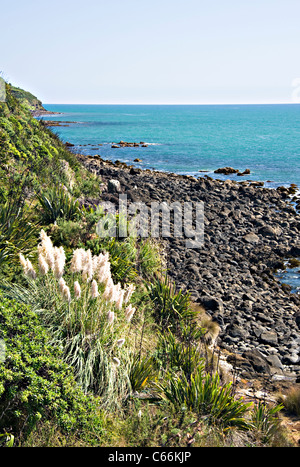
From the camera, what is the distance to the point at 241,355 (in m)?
9.32

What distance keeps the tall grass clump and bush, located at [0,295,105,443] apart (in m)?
0.34

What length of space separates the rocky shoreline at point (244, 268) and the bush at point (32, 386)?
4.75 metres

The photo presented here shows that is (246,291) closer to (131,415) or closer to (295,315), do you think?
(295,315)

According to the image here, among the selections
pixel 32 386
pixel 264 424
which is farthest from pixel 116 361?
pixel 264 424

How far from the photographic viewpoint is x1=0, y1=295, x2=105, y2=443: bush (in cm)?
420

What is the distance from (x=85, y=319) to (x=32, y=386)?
1.27m

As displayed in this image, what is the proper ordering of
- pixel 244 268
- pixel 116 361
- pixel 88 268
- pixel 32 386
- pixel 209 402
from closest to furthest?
pixel 32 386
pixel 209 402
pixel 116 361
pixel 88 268
pixel 244 268

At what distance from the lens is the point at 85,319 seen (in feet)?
17.4

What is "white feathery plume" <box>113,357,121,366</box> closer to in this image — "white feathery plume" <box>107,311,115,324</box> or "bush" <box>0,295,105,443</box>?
"white feathery plume" <box>107,311,115,324</box>

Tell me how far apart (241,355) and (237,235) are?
9922 millimetres

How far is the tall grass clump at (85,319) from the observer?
5.03m

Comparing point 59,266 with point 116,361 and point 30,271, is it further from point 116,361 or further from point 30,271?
point 116,361

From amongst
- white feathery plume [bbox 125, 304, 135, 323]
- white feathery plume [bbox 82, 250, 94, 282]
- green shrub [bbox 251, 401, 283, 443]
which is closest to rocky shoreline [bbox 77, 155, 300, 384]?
green shrub [bbox 251, 401, 283, 443]

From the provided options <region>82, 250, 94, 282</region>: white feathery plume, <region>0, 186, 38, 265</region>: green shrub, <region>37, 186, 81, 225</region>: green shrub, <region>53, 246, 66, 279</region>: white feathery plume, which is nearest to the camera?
<region>53, 246, 66, 279</region>: white feathery plume
